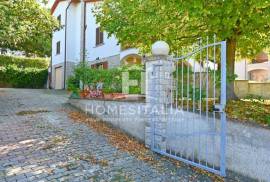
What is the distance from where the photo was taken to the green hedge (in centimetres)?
2122

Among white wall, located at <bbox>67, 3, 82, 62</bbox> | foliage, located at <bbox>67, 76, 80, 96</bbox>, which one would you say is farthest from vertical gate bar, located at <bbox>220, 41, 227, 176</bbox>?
white wall, located at <bbox>67, 3, 82, 62</bbox>

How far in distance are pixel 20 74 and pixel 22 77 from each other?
0.30m

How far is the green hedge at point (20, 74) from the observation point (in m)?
21.2

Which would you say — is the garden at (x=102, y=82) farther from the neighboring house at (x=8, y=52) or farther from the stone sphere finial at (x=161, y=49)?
the neighboring house at (x=8, y=52)

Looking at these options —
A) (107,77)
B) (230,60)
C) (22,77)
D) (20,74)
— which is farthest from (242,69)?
(20,74)

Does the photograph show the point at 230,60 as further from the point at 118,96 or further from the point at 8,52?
the point at 8,52

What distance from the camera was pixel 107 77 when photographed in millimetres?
9406

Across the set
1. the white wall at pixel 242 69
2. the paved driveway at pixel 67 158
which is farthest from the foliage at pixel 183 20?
the white wall at pixel 242 69

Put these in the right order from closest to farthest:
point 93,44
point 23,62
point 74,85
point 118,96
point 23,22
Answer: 1. point 118,96
2. point 23,22
3. point 74,85
4. point 93,44
5. point 23,62

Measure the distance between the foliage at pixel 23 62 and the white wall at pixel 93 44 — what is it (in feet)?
28.5

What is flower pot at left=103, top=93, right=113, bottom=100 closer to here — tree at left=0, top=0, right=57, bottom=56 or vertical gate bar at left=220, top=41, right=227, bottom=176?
tree at left=0, top=0, right=57, bottom=56

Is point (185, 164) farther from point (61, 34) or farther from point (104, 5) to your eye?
point (61, 34)

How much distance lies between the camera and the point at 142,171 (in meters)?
5.14

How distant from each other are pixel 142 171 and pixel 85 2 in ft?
54.9
